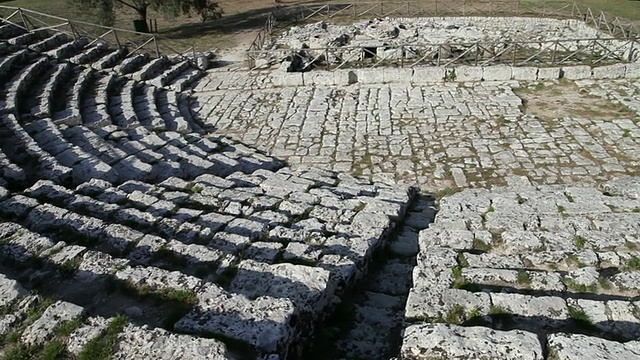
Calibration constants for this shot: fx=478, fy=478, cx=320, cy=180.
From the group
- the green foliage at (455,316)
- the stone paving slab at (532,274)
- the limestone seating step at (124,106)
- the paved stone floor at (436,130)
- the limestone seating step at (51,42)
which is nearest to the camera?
the stone paving slab at (532,274)

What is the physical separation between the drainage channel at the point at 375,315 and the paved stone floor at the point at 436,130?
10.2 ft

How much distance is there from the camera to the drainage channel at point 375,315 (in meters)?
4.52

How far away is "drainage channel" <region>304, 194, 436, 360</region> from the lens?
4.52 metres

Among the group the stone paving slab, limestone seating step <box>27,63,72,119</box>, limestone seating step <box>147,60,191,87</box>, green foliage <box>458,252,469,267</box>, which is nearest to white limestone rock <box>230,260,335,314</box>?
the stone paving slab

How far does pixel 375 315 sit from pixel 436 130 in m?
7.08

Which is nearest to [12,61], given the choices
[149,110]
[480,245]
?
[149,110]

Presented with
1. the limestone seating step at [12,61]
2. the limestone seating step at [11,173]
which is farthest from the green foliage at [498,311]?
the limestone seating step at [12,61]

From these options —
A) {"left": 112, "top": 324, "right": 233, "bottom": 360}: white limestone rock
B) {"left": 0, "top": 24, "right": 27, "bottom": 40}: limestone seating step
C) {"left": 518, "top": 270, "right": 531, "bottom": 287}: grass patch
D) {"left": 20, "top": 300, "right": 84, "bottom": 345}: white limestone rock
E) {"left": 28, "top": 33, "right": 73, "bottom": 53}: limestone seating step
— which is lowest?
{"left": 518, "top": 270, "right": 531, "bottom": 287}: grass patch

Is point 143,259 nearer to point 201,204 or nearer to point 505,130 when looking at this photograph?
point 201,204

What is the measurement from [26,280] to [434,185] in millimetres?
6734

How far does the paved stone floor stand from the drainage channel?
311 cm

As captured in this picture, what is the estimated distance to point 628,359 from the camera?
3.13 meters

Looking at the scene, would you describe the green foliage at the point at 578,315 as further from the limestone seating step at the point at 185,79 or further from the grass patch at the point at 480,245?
the limestone seating step at the point at 185,79

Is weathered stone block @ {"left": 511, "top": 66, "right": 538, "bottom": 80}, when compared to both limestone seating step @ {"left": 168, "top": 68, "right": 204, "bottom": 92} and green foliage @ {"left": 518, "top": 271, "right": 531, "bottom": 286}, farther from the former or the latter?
green foliage @ {"left": 518, "top": 271, "right": 531, "bottom": 286}
